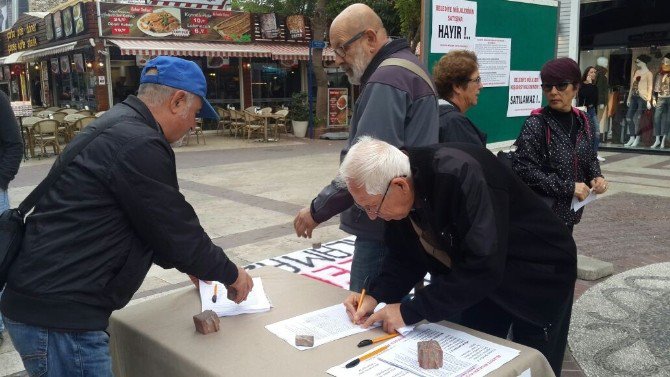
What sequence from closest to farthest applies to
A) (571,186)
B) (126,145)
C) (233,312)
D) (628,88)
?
(126,145)
(233,312)
(571,186)
(628,88)

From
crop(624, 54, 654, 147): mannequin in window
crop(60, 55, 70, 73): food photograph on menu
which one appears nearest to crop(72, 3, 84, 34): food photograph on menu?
crop(60, 55, 70, 73): food photograph on menu

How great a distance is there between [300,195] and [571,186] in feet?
17.9

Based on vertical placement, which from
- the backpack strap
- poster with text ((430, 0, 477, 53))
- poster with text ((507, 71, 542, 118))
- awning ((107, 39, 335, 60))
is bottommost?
poster with text ((507, 71, 542, 118))

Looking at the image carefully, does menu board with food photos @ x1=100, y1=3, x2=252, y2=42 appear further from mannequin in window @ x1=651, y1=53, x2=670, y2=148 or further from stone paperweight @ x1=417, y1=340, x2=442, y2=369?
stone paperweight @ x1=417, y1=340, x2=442, y2=369

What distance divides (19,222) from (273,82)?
63.6ft

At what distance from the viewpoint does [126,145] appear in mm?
1695

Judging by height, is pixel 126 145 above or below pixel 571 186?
above

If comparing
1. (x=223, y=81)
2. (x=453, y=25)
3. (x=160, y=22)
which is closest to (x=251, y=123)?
(x=223, y=81)

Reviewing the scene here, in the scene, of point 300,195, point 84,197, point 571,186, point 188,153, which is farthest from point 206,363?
point 188,153

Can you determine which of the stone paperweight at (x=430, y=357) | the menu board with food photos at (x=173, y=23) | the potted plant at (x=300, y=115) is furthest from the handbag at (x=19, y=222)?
the menu board with food photos at (x=173, y=23)

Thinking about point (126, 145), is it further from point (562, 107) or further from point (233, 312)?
point (562, 107)

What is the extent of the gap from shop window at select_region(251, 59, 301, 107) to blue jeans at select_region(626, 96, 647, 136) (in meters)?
11.6

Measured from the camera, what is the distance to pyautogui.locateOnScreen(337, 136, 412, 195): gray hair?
1707 mm

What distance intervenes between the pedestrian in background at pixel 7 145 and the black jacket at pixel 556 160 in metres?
3.02
